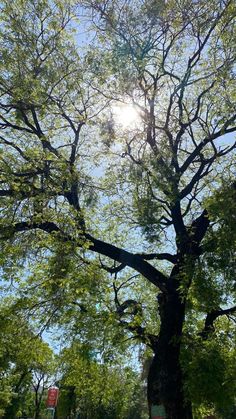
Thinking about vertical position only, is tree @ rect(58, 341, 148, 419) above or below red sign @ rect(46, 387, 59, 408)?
above

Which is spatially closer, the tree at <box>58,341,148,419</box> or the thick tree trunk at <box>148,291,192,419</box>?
the thick tree trunk at <box>148,291,192,419</box>

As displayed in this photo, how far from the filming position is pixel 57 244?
34.0 feet

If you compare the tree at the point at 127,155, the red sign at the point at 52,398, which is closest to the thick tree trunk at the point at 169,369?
the tree at the point at 127,155

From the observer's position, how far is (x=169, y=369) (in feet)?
34.3

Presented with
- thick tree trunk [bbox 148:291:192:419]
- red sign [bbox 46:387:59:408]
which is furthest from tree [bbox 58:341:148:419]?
thick tree trunk [bbox 148:291:192:419]

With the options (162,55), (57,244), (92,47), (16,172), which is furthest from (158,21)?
(57,244)

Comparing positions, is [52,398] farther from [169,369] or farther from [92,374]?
[169,369]

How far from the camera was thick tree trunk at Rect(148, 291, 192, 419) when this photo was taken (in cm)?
1000

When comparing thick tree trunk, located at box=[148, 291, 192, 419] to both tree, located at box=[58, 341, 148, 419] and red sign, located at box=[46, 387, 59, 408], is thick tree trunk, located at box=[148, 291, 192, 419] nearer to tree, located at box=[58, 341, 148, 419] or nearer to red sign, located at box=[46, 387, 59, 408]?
tree, located at box=[58, 341, 148, 419]

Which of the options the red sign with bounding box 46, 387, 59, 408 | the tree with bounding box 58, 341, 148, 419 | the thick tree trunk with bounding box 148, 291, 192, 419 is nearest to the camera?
the thick tree trunk with bounding box 148, 291, 192, 419

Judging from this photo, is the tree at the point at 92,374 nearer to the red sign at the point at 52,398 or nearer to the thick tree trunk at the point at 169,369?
the red sign at the point at 52,398

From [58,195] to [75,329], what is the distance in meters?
3.64

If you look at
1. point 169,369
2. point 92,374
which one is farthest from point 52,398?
point 169,369

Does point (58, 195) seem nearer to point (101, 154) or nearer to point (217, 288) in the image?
point (101, 154)
